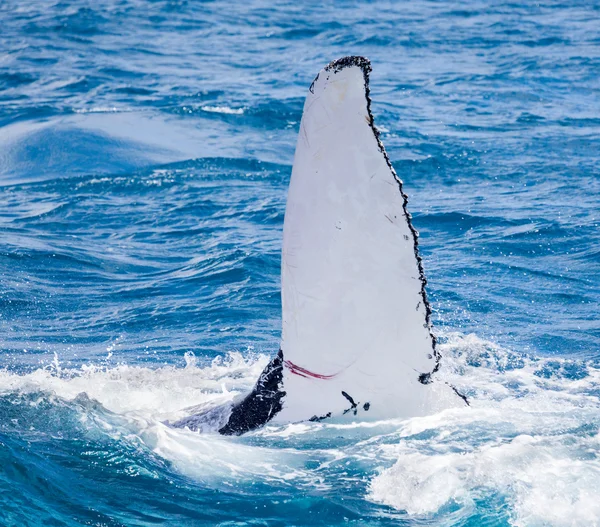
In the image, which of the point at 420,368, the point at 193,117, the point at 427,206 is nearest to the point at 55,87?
the point at 193,117

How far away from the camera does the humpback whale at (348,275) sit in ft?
21.6

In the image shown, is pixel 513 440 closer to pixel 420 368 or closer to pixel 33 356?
pixel 420 368

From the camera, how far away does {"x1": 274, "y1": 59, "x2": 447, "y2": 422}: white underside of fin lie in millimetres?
6594

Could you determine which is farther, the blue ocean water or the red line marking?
the blue ocean water

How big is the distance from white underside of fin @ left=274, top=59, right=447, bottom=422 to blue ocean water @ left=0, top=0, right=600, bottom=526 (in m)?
0.69

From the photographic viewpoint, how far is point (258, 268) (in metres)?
14.3

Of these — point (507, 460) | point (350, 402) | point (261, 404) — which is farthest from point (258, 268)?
point (507, 460)

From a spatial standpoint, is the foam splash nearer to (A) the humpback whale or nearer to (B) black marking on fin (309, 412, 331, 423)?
(A) the humpback whale

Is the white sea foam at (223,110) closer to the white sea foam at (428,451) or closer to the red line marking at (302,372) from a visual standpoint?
the white sea foam at (428,451)

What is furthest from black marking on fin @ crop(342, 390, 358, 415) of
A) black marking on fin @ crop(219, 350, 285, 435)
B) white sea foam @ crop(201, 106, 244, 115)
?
white sea foam @ crop(201, 106, 244, 115)

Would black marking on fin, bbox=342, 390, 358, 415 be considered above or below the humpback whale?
below

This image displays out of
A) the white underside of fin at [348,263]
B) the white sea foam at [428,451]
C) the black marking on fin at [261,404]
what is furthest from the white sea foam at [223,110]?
the white underside of fin at [348,263]

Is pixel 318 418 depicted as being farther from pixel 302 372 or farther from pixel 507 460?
pixel 507 460

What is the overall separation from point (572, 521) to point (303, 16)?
102 ft
